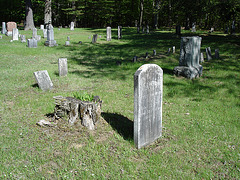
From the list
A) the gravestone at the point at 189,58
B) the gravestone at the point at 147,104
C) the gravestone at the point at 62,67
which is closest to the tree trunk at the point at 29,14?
the gravestone at the point at 62,67

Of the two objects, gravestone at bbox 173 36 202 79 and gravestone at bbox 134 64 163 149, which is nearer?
gravestone at bbox 134 64 163 149

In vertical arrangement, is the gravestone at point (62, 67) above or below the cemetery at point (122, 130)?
above

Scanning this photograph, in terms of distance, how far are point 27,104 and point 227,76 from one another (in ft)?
28.8

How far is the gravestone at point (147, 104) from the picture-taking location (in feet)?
13.9

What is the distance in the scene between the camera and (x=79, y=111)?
5129mm

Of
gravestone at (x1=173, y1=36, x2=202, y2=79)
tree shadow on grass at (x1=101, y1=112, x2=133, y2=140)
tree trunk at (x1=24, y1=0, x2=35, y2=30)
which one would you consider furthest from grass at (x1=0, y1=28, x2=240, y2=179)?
tree trunk at (x1=24, y1=0, x2=35, y2=30)

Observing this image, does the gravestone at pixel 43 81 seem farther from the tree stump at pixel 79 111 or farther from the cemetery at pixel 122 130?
the tree stump at pixel 79 111

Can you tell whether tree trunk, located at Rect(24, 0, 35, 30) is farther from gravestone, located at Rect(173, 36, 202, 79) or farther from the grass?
gravestone, located at Rect(173, 36, 202, 79)

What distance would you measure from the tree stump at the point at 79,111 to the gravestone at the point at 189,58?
610 centimetres

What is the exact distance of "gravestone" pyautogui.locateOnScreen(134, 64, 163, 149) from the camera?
4.25 m

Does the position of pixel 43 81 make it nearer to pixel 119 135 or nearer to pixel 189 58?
pixel 119 135

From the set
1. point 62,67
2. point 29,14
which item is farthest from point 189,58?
point 29,14

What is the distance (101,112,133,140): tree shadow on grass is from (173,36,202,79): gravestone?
5.17 m

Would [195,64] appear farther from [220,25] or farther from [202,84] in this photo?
[220,25]
